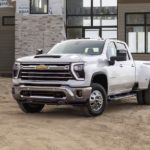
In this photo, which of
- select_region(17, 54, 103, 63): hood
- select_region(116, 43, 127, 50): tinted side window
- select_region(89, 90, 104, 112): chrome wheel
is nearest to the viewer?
select_region(17, 54, 103, 63): hood

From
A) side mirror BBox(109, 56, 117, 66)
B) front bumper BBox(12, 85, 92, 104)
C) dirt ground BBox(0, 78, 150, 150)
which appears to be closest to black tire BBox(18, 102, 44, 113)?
dirt ground BBox(0, 78, 150, 150)

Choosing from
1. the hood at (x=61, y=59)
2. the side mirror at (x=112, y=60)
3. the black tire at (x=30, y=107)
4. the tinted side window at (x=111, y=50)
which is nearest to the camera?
the hood at (x=61, y=59)

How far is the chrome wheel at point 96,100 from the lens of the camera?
12.1 m

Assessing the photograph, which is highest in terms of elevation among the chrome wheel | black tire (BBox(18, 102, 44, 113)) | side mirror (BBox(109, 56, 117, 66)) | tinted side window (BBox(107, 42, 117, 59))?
tinted side window (BBox(107, 42, 117, 59))

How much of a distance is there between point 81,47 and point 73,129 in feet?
11.3

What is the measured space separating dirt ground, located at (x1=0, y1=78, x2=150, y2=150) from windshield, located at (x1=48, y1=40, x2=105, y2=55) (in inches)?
58.2

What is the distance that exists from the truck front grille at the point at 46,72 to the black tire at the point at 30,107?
0.81 metres

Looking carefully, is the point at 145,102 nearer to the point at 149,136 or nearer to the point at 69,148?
the point at 149,136

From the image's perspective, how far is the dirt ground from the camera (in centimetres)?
889

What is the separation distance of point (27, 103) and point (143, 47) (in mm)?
17100

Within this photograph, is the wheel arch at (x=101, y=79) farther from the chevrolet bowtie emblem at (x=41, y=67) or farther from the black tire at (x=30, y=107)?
the black tire at (x=30, y=107)

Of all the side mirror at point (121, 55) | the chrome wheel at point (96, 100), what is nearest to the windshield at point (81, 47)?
the side mirror at point (121, 55)

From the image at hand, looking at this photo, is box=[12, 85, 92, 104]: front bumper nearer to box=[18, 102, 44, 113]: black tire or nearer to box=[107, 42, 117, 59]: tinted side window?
box=[18, 102, 44, 113]: black tire

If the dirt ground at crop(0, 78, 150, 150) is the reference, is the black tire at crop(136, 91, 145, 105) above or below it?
above
